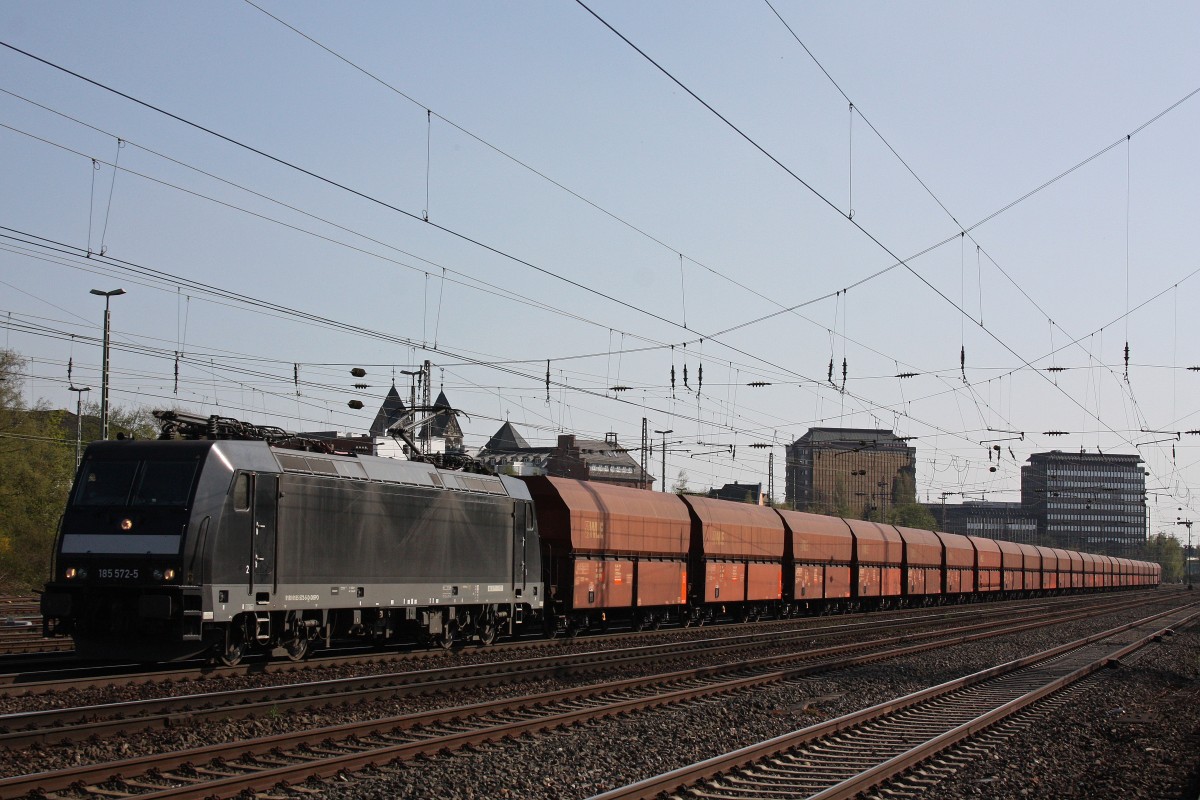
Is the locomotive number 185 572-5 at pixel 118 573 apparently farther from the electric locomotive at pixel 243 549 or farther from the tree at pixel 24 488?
the tree at pixel 24 488

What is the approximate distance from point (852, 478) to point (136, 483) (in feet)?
489

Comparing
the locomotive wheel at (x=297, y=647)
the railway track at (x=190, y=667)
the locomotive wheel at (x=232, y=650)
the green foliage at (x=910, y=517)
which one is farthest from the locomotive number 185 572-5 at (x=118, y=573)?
the green foliage at (x=910, y=517)

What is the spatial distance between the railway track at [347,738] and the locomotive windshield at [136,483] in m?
3.78

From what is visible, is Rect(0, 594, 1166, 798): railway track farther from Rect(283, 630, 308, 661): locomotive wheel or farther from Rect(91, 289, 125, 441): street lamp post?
Rect(91, 289, 125, 441): street lamp post

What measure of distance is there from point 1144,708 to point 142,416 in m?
61.5

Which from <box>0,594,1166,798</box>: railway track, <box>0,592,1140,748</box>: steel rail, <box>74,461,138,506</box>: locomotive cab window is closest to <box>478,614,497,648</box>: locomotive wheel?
<box>0,592,1140,748</box>: steel rail

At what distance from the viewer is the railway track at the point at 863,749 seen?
11172 millimetres

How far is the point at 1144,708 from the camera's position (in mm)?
18594

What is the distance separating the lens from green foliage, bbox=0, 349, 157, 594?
153ft

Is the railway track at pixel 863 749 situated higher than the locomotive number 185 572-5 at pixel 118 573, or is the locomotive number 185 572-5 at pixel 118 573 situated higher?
the locomotive number 185 572-5 at pixel 118 573

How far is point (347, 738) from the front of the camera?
42.1 feet

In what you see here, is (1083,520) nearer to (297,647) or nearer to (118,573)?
(297,647)

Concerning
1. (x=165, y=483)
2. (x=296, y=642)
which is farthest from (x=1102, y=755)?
(x=165, y=483)

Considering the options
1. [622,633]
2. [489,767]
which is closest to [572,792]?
[489,767]
